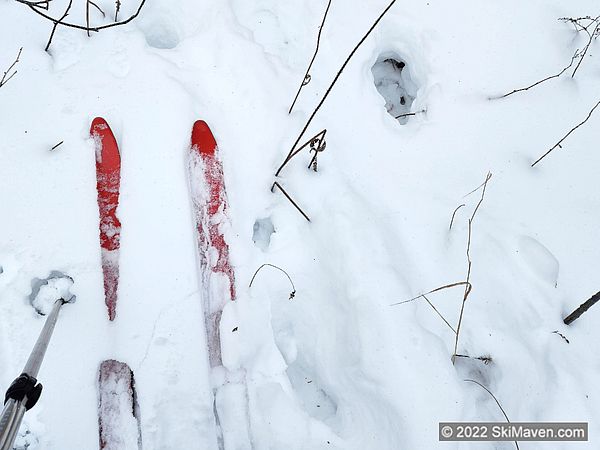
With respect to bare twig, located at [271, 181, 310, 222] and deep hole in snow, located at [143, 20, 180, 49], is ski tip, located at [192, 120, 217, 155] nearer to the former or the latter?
bare twig, located at [271, 181, 310, 222]

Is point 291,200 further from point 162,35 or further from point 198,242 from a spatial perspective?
point 162,35

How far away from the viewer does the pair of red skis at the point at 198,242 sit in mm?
1517

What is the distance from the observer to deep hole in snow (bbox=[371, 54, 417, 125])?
207cm

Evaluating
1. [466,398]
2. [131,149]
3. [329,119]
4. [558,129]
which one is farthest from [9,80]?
[558,129]

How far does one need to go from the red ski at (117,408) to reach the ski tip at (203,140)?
0.75 meters

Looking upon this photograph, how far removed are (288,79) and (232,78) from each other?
212mm

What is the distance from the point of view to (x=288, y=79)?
1.96 m

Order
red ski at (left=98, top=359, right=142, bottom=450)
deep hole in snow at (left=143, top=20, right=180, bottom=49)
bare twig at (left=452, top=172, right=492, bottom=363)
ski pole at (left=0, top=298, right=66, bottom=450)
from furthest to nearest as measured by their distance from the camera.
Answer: deep hole in snow at (left=143, top=20, right=180, bottom=49) → bare twig at (left=452, top=172, right=492, bottom=363) → red ski at (left=98, top=359, right=142, bottom=450) → ski pole at (left=0, top=298, right=66, bottom=450)

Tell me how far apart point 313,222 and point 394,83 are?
0.75 m

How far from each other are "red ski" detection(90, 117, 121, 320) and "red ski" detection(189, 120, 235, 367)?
257 millimetres

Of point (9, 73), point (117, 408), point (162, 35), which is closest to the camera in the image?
point (117, 408)

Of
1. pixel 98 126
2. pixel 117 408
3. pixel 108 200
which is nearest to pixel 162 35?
pixel 98 126

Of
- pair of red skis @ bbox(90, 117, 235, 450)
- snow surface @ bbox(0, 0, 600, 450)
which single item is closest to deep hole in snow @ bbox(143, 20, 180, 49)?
snow surface @ bbox(0, 0, 600, 450)

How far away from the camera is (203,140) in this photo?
180 cm
